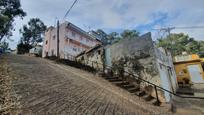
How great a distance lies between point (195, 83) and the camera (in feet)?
48.1

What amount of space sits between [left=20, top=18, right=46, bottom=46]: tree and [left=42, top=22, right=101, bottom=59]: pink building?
6.44 metres

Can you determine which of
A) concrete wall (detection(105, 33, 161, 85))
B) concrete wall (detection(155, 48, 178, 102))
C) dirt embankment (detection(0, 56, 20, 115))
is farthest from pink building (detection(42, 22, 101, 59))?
dirt embankment (detection(0, 56, 20, 115))

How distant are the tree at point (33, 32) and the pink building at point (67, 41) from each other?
21.1 feet

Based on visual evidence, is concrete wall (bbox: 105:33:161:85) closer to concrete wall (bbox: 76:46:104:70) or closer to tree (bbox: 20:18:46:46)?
concrete wall (bbox: 76:46:104:70)

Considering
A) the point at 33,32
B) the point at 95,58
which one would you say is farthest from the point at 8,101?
the point at 33,32

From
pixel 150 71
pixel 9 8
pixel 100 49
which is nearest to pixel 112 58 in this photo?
pixel 100 49

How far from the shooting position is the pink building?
66.2ft

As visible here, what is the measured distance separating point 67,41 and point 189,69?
58.5 ft

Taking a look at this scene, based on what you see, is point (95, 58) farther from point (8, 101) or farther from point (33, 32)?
point (33, 32)

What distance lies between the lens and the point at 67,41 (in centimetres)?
2033

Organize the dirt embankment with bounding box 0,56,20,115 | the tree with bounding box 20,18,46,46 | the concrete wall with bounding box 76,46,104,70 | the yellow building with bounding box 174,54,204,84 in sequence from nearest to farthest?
1. the dirt embankment with bounding box 0,56,20,115
2. the concrete wall with bounding box 76,46,104,70
3. the yellow building with bounding box 174,54,204,84
4. the tree with bounding box 20,18,46,46

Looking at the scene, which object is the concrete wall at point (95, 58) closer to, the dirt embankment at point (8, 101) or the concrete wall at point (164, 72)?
the concrete wall at point (164, 72)

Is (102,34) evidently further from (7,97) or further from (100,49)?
(7,97)

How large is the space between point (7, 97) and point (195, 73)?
710 inches
